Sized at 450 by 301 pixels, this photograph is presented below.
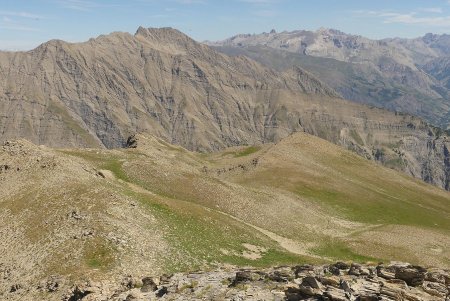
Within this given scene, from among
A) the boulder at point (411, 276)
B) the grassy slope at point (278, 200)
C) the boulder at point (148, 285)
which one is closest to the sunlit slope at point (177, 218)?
the grassy slope at point (278, 200)

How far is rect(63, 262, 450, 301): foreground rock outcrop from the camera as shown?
2662 cm

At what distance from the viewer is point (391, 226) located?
290 ft

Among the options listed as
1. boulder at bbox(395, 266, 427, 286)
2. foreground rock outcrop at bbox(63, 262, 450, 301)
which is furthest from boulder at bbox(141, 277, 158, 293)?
boulder at bbox(395, 266, 427, 286)

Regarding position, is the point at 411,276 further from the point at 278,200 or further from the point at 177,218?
the point at 278,200

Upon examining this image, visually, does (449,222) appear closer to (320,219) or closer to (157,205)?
(320,219)

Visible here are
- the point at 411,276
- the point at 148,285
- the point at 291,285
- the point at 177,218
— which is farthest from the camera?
the point at 177,218

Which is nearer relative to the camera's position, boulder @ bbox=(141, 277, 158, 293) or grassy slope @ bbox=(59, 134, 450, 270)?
boulder @ bbox=(141, 277, 158, 293)

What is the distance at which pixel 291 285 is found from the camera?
29047 mm

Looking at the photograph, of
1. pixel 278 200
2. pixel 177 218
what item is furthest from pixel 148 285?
pixel 278 200

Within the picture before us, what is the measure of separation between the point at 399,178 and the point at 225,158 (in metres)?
58.1

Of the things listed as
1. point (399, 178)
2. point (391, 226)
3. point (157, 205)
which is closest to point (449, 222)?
point (391, 226)

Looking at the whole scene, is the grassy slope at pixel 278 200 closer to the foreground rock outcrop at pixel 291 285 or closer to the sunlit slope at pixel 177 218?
the sunlit slope at pixel 177 218

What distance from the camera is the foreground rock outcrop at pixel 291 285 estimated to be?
2662 centimetres

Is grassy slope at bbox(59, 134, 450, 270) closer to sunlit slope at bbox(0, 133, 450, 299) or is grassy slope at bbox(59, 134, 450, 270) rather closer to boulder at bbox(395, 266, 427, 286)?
sunlit slope at bbox(0, 133, 450, 299)
